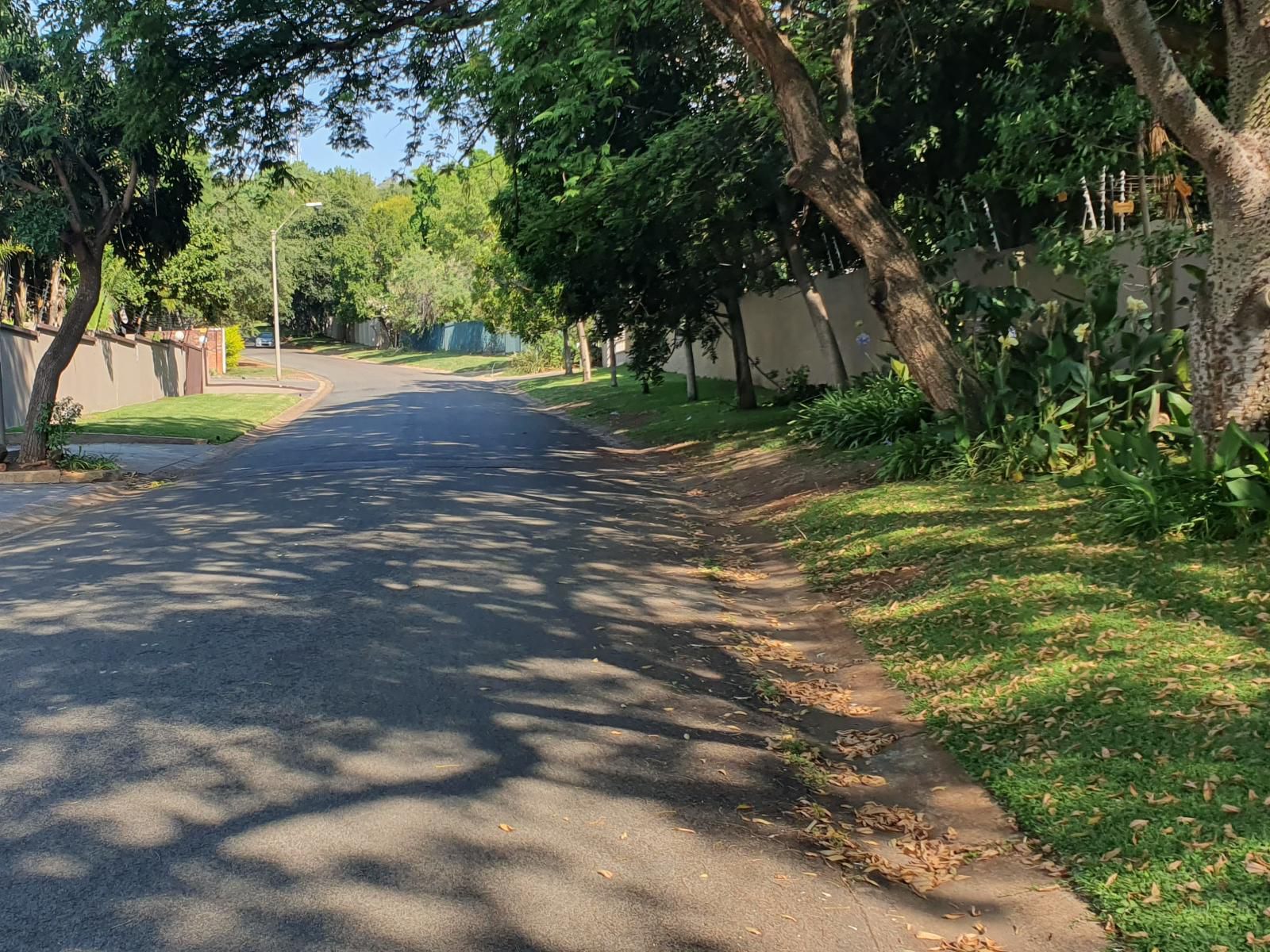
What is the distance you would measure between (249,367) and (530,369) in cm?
1693

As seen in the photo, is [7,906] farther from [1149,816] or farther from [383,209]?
[383,209]

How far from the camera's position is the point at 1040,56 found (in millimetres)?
12445

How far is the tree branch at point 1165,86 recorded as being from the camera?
7.46 meters

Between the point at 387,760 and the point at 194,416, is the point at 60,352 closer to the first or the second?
the point at 194,416

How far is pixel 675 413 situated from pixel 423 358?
178 ft

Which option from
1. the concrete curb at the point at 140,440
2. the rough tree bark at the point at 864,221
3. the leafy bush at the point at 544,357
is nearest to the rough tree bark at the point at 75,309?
the concrete curb at the point at 140,440

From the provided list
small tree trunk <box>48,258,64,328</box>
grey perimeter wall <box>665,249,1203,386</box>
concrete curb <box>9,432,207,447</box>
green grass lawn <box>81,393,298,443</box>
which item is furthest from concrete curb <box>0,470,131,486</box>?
small tree trunk <box>48,258,64,328</box>

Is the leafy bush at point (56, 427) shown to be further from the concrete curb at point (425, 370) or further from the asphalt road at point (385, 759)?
the concrete curb at point (425, 370)

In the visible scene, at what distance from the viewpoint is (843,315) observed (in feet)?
65.7

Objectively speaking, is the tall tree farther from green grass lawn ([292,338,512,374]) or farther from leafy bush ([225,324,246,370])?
leafy bush ([225,324,246,370])

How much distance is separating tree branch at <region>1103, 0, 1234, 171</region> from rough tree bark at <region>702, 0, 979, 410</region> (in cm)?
334

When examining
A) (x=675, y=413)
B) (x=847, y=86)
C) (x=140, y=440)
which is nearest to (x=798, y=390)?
(x=675, y=413)

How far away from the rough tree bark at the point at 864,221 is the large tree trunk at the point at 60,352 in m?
10.8

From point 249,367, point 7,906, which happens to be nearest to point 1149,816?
point 7,906
